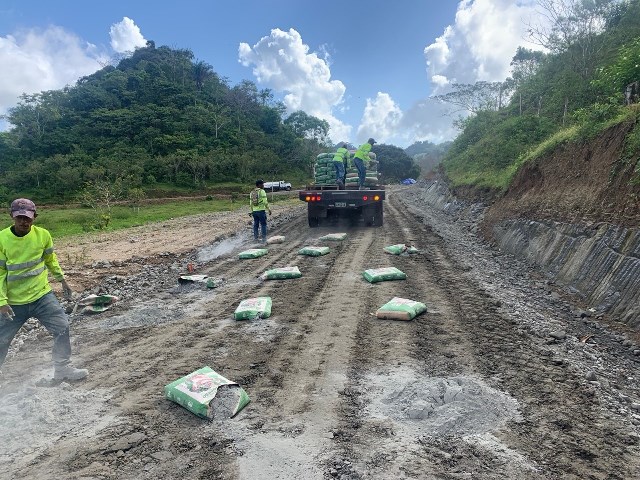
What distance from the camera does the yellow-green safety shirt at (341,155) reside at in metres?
13.6

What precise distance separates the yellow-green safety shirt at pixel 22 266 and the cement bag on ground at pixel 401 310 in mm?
3911

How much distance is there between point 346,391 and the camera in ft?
12.1

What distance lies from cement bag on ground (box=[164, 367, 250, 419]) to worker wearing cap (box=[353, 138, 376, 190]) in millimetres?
10468

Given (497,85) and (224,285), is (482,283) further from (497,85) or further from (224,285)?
(497,85)

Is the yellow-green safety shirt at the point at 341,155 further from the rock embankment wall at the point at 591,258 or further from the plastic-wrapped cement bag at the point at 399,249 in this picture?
the rock embankment wall at the point at 591,258

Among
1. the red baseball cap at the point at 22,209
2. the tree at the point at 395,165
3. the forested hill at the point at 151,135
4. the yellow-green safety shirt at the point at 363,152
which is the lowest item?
the tree at the point at 395,165

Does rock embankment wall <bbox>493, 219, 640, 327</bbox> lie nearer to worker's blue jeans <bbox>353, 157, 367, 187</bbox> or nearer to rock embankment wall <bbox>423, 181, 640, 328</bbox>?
rock embankment wall <bbox>423, 181, 640, 328</bbox>

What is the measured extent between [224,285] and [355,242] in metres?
4.47

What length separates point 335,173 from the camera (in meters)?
14.4

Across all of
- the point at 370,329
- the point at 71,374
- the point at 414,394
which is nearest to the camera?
the point at 414,394

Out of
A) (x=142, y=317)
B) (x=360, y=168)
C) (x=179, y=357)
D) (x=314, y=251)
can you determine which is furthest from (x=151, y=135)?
(x=179, y=357)

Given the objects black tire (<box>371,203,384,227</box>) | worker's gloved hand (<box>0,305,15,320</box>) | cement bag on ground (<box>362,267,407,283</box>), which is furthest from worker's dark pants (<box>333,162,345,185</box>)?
worker's gloved hand (<box>0,305,15,320</box>)

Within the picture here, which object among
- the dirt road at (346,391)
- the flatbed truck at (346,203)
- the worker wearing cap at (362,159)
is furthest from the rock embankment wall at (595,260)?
the worker wearing cap at (362,159)

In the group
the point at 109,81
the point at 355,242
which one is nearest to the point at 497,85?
the point at 355,242
